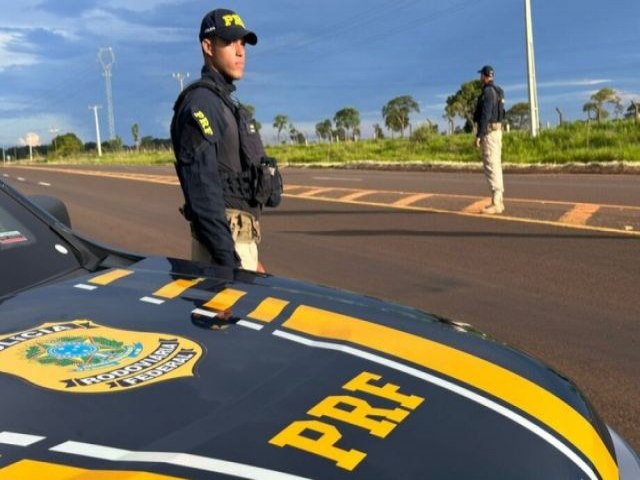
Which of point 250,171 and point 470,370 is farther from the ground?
point 250,171

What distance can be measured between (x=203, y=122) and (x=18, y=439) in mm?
1939

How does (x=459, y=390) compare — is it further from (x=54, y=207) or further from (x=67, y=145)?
(x=67, y=145)

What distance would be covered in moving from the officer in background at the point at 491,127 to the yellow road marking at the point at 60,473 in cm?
895

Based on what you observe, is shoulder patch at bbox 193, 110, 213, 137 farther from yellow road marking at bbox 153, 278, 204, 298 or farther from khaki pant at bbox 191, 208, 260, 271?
yellow road marking at bbox 153, 278, 204, 298

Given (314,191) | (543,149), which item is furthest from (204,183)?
(543,149)

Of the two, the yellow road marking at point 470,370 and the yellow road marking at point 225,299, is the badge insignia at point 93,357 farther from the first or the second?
the yellow road marking at point 470,370

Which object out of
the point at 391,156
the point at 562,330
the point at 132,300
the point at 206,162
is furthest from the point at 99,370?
the point at 391,156

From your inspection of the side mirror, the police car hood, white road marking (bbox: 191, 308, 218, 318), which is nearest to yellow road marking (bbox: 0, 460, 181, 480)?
the police car hood

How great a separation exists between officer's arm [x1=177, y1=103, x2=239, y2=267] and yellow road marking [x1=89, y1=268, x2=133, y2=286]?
27.3 inches

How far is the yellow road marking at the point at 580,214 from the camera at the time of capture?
855 cm

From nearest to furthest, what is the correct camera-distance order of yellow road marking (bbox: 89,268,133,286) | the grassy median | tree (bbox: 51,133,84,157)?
yellow road marking (bbox: 89,268,133,286), the grassy median, tree (bbox: 51,133,84,157)

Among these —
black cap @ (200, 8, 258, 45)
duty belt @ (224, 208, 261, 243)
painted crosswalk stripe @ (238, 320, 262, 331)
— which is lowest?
painted crosswalk stripe @ (238, 320, 262, 331)

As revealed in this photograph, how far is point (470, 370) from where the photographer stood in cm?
167

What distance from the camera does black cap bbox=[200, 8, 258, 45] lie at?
9.78ft
